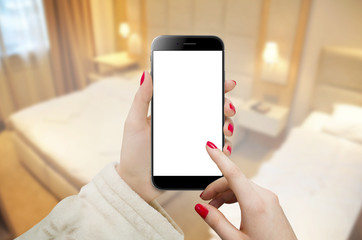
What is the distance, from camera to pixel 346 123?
1.41 meters

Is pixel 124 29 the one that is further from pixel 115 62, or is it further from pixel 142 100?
pixel 142 100

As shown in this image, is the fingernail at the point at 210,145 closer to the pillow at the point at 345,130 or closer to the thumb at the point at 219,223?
the thumb at the point at 219,223

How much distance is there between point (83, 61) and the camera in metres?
1.59

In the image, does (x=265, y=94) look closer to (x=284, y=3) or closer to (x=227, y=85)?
(x=284, y=3)

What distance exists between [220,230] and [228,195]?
8cm

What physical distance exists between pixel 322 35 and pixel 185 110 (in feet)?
4.79

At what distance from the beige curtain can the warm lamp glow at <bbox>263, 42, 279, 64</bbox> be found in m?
0.99

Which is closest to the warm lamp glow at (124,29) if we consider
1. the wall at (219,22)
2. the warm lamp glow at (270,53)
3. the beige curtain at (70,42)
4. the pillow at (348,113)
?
the wall at (219,22)

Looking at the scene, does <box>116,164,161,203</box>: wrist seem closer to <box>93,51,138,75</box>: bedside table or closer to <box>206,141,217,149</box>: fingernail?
<box>206,141,217,149</box>: fingernail

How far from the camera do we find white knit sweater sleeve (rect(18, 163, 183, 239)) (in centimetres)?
40

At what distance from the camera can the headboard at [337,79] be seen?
4.90 ft

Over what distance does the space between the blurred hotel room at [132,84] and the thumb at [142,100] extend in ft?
1.93

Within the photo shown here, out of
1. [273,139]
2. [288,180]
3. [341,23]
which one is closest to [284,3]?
[341,23]


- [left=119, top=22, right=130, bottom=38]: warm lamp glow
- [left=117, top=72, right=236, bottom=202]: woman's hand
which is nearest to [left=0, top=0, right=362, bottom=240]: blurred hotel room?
[left=119, top=22, right=130, bottom=38]: warm lamp glow
